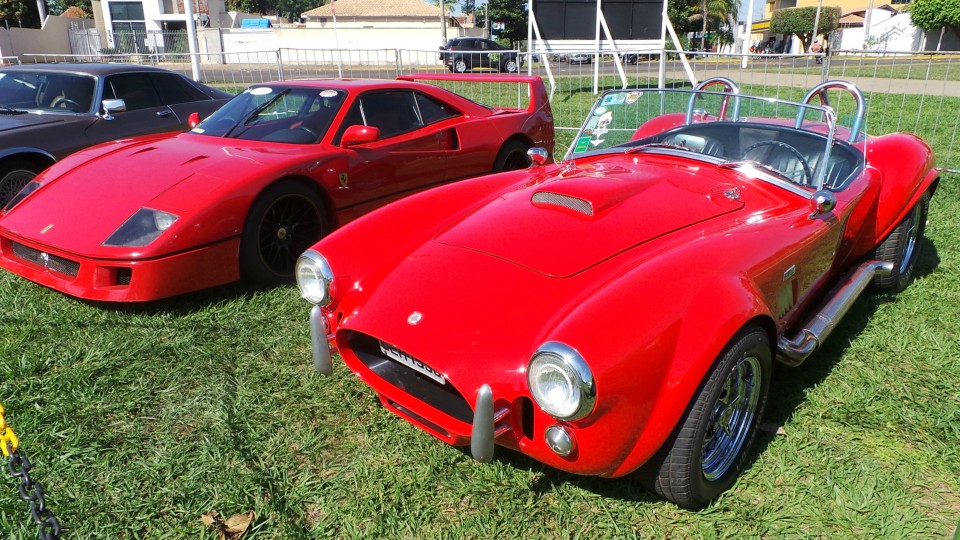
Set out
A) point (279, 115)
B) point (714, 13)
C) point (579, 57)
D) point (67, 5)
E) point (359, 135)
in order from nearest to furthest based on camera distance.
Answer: point (359, 135), point (279, 115), point (579, 57), point (714, 13), point (67, 5)

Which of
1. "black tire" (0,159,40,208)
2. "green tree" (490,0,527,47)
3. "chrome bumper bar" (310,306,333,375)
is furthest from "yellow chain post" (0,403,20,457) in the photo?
"green tree" (490,0,527,47)

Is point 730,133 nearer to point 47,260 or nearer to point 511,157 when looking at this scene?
point 511,157

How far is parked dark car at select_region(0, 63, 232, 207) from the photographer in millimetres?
5129

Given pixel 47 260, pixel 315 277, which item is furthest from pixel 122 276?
pixel 315 277

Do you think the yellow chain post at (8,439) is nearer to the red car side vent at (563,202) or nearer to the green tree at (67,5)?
the red car side vent at (563,202)

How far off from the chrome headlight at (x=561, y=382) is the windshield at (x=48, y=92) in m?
5.52

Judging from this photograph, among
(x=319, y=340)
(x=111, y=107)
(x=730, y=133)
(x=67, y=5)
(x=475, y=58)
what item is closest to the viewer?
(x=319, y=340)

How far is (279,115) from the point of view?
475 centimetres

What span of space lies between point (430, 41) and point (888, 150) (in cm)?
4155

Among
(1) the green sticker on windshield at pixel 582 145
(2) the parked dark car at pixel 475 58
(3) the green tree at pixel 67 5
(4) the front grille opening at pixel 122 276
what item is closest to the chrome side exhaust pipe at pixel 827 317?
(1) the green sticker on windshield at pixel 582 145

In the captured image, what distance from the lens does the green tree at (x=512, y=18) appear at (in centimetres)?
Result: 5069

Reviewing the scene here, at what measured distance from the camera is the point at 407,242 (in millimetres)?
2818

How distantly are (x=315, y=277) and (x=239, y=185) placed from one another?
1.48 metres

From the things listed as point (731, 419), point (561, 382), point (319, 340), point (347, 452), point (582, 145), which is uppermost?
point (582, 145)
